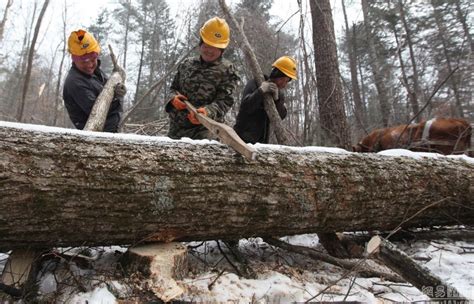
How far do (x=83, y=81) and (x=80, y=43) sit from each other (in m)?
0.38

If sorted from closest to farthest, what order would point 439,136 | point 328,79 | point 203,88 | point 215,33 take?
1. point 215,33
2. point 203,88
3. point 328,79
4. point 439,136

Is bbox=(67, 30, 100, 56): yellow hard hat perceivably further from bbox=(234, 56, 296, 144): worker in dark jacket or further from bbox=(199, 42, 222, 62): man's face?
bbox=(234, 56, 296, 144): worker in dark jacket

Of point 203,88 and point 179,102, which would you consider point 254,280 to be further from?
point 203,88

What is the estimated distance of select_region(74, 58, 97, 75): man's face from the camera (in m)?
3.47

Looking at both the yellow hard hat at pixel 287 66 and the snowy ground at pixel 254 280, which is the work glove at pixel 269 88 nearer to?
the yellow hard hat at pixel 287 66

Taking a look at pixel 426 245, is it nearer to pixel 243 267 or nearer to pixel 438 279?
pixel 438 279

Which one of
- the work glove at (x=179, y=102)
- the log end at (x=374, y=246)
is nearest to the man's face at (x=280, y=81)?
the work glove at (x=179, y=102)

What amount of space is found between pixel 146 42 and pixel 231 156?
24315mm

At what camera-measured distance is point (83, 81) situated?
3516 mm

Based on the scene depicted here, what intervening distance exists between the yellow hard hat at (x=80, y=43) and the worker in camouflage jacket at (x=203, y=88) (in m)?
0.93

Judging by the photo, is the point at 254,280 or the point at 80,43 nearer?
the point at 254,280

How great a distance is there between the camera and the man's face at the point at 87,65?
3466 mm


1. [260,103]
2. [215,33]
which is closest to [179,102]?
[215,33]

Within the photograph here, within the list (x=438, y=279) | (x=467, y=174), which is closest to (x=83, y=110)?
(x=438, y=279)
